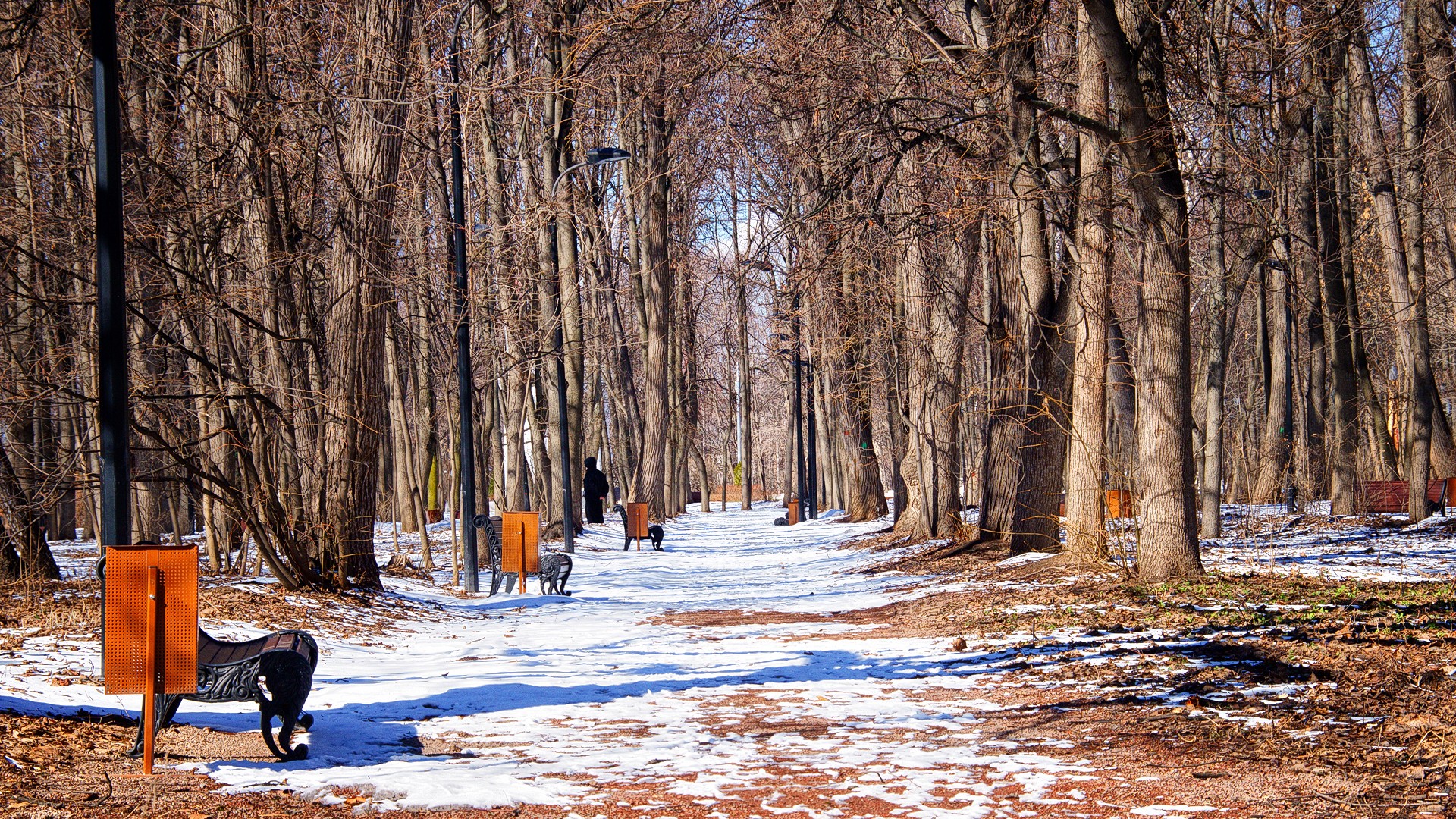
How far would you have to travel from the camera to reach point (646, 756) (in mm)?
6328

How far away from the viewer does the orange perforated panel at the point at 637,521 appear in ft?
81.9

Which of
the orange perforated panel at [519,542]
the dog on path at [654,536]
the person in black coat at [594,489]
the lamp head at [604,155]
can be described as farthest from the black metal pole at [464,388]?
the person in black coat at [594,489]

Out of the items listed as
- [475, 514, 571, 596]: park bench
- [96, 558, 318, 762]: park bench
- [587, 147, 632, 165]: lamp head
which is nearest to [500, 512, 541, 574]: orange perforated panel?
[475, 514, 571, 596]: park bench

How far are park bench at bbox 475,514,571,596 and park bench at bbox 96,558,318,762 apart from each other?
8745 mm

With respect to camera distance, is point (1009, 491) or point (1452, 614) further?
point (1009, 491)

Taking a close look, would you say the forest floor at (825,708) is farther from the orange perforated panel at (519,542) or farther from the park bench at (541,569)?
the orange perforated panel at (519,542)

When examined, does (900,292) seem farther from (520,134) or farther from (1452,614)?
(1452,614)

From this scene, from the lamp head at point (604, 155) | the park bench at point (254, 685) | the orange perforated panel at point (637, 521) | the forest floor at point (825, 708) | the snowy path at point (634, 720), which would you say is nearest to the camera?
the forest floor at point (825, 708)

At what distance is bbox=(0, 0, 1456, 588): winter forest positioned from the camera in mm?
11047

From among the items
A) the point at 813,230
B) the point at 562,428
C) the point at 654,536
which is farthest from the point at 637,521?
the point at 813,230

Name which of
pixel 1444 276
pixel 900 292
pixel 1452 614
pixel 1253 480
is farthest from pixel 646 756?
pixel 1444 276

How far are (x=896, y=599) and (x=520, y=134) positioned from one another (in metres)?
15.6

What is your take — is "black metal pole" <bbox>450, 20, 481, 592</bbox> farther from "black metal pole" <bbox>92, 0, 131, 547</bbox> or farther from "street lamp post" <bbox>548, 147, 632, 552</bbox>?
"black metal pole" <bbox>92, 0, 131, 547</bbox>

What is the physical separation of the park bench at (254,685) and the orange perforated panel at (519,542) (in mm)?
9248
